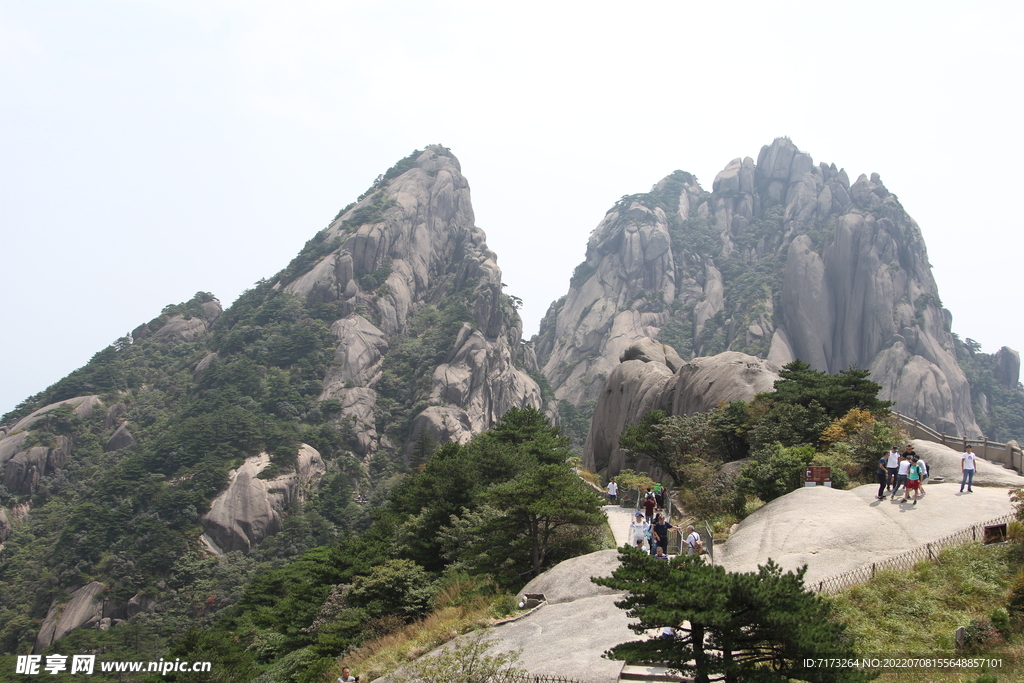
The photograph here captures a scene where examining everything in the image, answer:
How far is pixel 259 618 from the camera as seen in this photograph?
146 ft

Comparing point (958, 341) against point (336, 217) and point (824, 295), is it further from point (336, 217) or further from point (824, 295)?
point (336, 217)

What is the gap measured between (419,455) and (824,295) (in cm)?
8278

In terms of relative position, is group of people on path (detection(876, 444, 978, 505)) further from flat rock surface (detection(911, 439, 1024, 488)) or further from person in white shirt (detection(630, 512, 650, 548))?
person in white shirt (detection(630, 512, 650, 548))

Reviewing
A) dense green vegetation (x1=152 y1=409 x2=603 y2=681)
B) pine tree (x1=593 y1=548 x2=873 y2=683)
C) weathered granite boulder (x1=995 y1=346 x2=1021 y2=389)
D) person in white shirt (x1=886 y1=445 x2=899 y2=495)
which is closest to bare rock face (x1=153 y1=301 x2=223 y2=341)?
dense green vegetation (x1=152 y1=409 x2=603 y2=681)

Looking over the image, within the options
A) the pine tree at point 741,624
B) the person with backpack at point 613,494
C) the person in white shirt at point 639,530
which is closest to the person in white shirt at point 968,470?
the person in white shirt at point 639,530

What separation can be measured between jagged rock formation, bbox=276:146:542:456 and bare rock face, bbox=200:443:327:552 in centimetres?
1779

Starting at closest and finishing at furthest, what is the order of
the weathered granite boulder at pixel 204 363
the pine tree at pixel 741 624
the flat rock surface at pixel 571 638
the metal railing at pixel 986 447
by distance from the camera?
the pine tree at pixel 741 624
the flat rock surface at pixel 571 638
the metal railing at pixel 986 447
the weathered granite boulder at pixel 204 363

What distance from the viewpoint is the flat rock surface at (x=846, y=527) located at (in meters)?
18.1

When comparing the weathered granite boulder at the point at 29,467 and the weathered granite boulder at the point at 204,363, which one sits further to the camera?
the weathered granite boulder at the point at 204,363

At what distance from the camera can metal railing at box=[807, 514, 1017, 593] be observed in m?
16.3

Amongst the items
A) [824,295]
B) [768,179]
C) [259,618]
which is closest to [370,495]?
[259,618]

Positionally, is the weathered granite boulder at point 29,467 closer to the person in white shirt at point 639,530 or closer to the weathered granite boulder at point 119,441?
the weathered granite boulder at point 119,441

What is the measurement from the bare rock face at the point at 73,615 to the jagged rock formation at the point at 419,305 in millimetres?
39967

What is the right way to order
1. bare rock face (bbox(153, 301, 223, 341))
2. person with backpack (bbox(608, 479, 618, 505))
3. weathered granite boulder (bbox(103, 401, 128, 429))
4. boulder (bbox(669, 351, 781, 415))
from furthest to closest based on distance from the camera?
bare rock face (bbox(153, 301, 223, 341)) < weathered granite boulder (bbox(103, 401, 128, 429)) < boulder (bbox(669, 351, 781, 415)) < person with backpack (bbox(608, 479, 618, 505))
